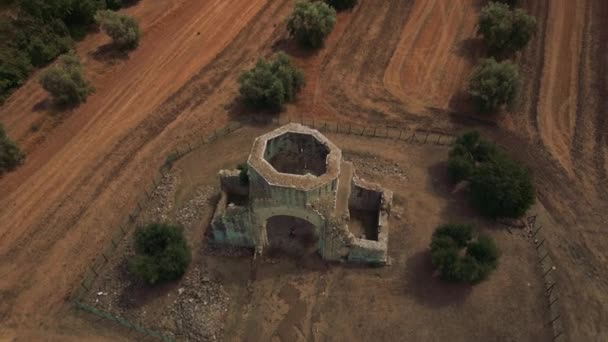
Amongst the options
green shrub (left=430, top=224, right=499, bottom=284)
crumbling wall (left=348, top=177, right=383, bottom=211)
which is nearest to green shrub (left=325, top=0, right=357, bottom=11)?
crumbling wall (left=348, top=177, right=383, bottom=211)

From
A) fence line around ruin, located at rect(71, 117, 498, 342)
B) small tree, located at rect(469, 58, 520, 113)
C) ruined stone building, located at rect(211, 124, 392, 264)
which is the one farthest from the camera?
small tree, located at rect(469, 58, 520, 113)

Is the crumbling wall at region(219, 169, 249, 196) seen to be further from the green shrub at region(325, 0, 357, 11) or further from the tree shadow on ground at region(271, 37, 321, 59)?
the green shrub at region(325, 0, 357, 11)

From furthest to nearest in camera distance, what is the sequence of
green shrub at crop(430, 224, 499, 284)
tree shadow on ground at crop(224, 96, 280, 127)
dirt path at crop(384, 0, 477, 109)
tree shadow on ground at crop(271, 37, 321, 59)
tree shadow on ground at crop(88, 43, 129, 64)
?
tree shadow on ground at crop(271, 37, 321, 59) < tree shadow on ground at crop(88, 43, 129, 64) < dirt path at crop(384, 0, 477, 109) < tree shadow on ground at crop(224, 96, 280, 127) < green shrub at crop(430, 224, 499, 284)

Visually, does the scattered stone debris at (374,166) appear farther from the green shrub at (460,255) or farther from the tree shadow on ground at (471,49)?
the tree shadow on ground at (471,49)

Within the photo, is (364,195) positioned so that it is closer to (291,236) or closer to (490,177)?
(291,236)

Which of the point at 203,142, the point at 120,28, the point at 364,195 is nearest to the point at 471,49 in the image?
the point at 364,195

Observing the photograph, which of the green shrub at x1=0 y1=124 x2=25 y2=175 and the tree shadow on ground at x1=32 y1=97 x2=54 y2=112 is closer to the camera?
the green shrub at x1=0 y1=124 x2=25 y2=175

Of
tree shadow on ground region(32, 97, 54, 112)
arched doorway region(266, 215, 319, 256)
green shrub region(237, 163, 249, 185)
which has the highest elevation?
green shrub region(237, 163, 249, 185)
